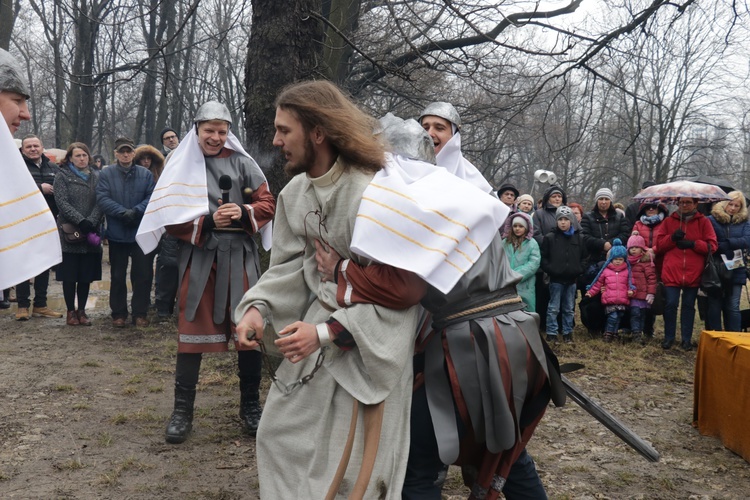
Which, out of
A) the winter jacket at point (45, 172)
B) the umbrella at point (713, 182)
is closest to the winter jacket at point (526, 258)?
the umbrella at point (713, 182)

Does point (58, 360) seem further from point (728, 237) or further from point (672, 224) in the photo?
point (728, 237)

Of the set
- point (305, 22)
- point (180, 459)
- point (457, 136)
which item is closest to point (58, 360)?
point (180, 459)

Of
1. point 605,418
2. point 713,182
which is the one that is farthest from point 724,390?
point 713,182

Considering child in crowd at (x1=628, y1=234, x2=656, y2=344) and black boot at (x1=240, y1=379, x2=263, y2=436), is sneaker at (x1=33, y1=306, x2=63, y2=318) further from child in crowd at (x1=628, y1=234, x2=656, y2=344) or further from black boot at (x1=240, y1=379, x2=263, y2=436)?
child in crowd at (x1=628, y1=234, x2=656, y2=344)

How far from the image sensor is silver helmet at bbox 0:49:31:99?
1938 millimetres

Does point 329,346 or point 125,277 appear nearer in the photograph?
point 329,346

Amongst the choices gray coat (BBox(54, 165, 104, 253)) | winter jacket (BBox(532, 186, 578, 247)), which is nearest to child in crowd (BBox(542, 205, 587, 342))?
winter jacket (BBox(532, 186, 578, 247))

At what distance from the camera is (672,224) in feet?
25.6

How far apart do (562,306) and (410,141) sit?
232 inches

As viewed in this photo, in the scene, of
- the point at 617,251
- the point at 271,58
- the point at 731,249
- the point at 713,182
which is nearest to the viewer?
the point at 271,58

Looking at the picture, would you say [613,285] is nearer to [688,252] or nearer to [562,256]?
[562,256]

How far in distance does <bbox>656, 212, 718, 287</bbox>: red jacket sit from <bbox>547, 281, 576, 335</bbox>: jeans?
A: 993mm

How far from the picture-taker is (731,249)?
7707mm

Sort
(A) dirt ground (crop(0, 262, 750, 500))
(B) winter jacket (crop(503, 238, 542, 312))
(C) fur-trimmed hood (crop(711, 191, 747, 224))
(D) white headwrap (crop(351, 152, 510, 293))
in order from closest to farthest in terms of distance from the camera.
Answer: (D) white headwrap (crop(351, 152, 510, 293)) → (A) dirt ground (crop(0, 262, 750, 500)) → (B) winter jacket (crop(503, 238, 542, 312)) → (C) fur-trimmed hood (crop(711, 191, 747, 224))
